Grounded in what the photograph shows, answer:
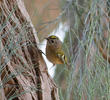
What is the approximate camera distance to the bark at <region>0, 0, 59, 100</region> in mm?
965

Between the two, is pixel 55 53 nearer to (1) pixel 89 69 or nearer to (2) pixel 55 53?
(2) pixel 55 53

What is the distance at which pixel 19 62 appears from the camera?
1.07 metres

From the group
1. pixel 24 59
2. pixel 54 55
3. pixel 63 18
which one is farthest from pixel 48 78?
pixel 63 18

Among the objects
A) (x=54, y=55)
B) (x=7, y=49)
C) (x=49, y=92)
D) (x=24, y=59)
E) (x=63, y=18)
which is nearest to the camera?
(x=7, y=49)

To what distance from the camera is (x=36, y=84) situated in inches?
45.1

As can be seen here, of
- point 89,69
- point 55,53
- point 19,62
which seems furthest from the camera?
point 55,53

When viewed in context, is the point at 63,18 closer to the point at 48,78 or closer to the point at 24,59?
the point at 48,78

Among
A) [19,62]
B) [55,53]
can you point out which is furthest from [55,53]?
[19,62]

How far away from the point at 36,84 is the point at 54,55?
568 mm

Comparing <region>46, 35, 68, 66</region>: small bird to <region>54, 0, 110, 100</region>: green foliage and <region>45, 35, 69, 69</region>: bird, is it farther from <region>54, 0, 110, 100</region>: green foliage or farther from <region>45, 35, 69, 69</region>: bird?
<region>54, 0, 110, 100</region>: green foliage

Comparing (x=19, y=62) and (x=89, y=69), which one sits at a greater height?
(x=19, y=62)

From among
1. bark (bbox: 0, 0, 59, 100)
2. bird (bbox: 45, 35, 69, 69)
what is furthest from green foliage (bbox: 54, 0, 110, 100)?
bird (bbox: 45, 35, 69, 69)

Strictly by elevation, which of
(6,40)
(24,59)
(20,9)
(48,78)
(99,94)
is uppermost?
(20,9)

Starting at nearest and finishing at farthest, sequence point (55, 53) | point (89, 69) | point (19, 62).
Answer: point (19, 62) < point (89, 69) < point (55, 53)
